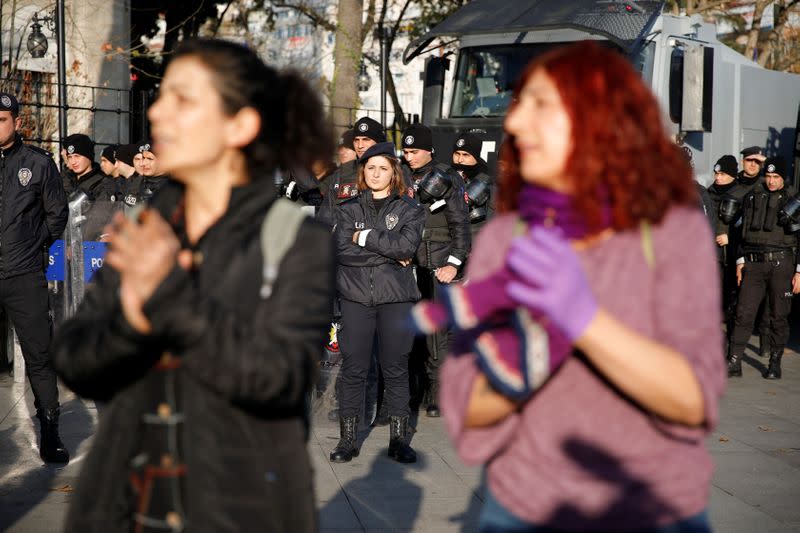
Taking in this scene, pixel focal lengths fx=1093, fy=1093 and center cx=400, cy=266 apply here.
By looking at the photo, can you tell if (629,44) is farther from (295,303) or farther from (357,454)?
(295,303)

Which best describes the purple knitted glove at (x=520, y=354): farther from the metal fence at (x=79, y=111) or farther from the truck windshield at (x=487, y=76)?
the metal fence at (x=79, y=111)

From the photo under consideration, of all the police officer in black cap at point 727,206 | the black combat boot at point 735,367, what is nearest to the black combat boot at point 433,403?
the black combat boot at point 735,367

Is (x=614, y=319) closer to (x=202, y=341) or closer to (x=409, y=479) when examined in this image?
(x=202, y=341)

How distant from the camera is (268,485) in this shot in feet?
7.63

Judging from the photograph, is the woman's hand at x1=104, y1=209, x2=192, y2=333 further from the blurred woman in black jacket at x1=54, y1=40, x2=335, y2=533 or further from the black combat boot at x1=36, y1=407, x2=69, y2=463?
the black combat boot at x1=36, y1=407, x2=69, y2=463

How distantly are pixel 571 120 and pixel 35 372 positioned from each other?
5.50 metres

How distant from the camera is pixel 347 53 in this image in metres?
20.5

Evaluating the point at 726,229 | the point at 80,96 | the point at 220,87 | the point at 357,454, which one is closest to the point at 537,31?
the point at 726,229

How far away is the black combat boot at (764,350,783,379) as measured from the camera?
10.7 meters

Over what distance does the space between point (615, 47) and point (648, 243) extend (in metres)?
9.87

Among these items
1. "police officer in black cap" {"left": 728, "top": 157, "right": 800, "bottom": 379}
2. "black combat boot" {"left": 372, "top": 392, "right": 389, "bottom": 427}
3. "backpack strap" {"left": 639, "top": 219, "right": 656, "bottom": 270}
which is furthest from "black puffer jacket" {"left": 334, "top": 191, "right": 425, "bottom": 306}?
"backpack strap" {"left": 639, "top": 219, "right": 656, "bottom": 270}

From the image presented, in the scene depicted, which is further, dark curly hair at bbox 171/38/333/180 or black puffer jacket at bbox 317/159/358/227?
black puffer jacket at bbox 317/159/358/227

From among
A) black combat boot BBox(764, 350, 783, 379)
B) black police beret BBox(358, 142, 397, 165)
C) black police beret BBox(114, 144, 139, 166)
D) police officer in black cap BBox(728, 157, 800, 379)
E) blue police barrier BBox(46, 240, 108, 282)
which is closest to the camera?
black police beret BBox(358, 142, 397, 165)

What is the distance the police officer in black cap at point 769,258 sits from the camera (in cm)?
Result: 1091
